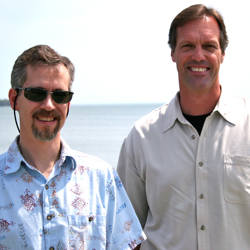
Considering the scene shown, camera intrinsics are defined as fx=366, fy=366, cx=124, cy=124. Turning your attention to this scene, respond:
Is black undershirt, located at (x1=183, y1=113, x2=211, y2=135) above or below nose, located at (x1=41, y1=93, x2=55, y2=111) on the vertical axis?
below

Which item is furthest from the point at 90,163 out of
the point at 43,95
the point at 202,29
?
the point at 202,29

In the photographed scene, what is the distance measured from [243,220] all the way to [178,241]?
496 millimetres

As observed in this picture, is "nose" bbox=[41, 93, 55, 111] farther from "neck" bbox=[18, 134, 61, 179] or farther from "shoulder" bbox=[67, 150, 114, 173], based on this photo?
Answer: "shoulder" bbox=[67, 150, 114, 173]

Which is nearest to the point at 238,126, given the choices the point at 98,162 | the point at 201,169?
the point at 201,169

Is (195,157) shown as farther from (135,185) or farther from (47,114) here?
(47,114)

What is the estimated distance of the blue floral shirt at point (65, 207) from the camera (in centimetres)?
211

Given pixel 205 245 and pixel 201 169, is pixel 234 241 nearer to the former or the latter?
pixel 205 245

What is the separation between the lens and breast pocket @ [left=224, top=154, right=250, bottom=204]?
262 centimetres

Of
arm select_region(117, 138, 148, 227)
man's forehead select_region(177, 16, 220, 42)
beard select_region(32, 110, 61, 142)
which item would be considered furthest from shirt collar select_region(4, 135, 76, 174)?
man's forehead select_region(177, 16, 220, 42)

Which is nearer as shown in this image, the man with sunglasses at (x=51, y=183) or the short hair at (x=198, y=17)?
the man with sunglasses at (x=51, y=183)

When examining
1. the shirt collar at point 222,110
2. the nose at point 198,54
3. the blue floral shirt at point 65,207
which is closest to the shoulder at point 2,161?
the blue floral shirt at point 65,207

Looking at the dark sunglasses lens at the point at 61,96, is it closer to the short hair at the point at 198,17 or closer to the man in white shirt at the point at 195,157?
the man in white shirt at the point at 195,157

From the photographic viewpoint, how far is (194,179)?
273 centimetres

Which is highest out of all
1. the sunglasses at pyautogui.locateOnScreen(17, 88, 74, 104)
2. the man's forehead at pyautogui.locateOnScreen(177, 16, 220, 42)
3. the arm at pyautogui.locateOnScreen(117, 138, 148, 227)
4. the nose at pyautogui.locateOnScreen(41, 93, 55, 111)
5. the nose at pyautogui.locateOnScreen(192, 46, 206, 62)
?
the man's forehead at pyautogui.locateOnScreen(177, 16, 220, 42)
